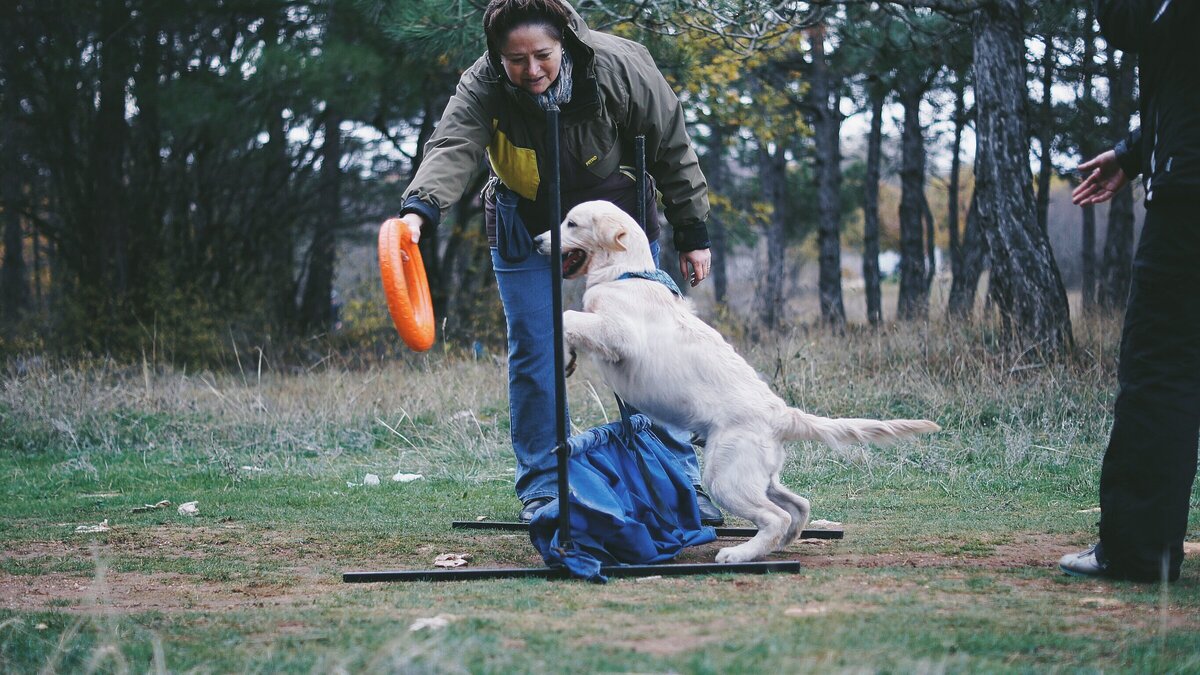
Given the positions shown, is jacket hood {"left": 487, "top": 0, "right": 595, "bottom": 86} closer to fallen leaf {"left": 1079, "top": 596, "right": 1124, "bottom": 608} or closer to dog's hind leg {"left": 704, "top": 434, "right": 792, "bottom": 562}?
dog's hind leg {"left": 704, "top": 434, "right": 792, "bottom": 562}

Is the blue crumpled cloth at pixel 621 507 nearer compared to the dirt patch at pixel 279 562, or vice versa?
the dirt patch at pixel 279 562

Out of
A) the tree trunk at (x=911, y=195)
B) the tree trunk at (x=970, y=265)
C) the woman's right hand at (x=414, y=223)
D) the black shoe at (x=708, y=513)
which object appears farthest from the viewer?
the tree trunk at (x=911, y=195)

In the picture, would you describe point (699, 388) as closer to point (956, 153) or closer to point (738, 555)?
point (738, 555)

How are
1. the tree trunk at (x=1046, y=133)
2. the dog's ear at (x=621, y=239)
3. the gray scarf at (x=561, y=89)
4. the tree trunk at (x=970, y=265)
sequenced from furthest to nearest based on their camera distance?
1. the tree trunk at (x=1046, y=133)
2. the tree trunk at (x=970, y=265)
3. the dog's ear at (x=621, y=239)
4. the gray scarf at (x=561, y=89)

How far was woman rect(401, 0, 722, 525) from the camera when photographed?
4137mm

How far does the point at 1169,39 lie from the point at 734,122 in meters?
13.0

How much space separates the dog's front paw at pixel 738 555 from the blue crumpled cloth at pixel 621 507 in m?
0.25

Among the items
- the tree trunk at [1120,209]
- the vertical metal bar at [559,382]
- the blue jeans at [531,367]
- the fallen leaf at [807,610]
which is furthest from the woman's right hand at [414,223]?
the tree trunk at [1120,209]

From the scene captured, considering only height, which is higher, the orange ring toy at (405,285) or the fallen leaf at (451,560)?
the orange ring toy at (405,285)

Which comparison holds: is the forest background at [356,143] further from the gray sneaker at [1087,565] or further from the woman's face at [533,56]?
the gray sneaker at [1087,565]

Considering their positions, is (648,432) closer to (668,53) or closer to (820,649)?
(820,649)

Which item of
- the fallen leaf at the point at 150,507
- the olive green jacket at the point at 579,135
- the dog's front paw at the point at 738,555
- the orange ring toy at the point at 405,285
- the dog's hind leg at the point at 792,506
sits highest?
the olive green jacket at the point at 579,135

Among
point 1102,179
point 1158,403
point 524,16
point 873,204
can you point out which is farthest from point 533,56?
point 873,204

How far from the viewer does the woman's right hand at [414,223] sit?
152 inches
